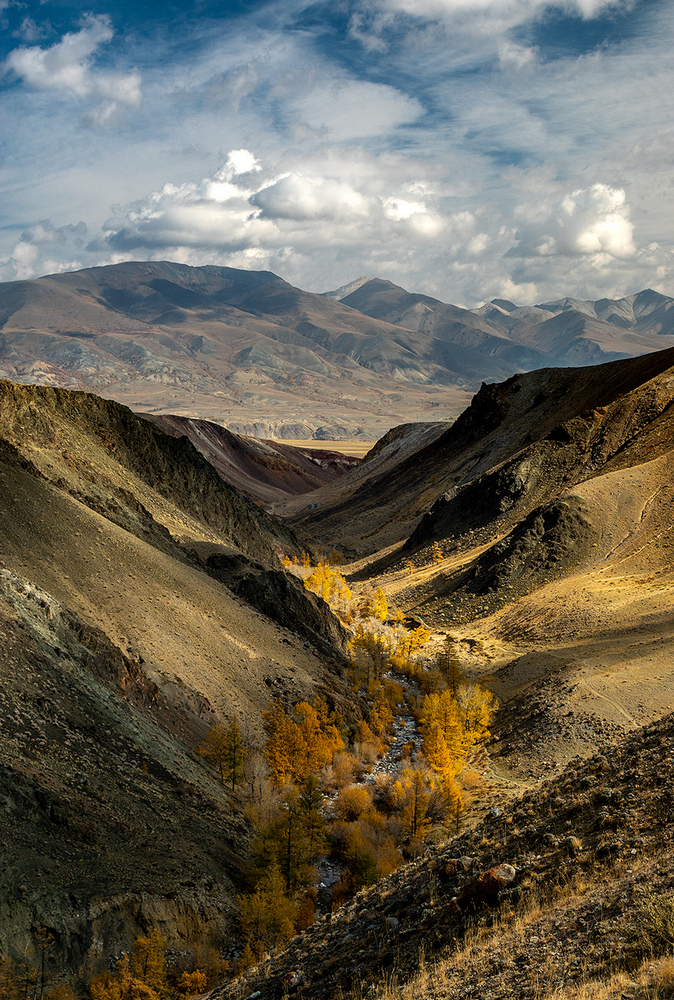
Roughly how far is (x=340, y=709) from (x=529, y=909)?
894 inches

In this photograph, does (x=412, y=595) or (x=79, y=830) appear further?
(x=412, y=595)

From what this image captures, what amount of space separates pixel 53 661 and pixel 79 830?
6.58 m

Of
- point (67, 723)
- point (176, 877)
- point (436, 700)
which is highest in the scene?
point (67, 723)

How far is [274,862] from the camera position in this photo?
20750 millimetres

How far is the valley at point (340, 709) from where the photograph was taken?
12.7 meters

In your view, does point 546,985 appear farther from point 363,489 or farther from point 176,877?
point 363,489

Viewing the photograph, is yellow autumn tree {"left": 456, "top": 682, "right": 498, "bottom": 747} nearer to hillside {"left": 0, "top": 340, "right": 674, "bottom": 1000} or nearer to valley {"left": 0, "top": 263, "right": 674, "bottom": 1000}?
valley {"left": 0, "top": 263, "right": 674, "bottom": 1000}

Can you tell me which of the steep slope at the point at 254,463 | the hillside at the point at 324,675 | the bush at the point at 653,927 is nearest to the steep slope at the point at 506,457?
the hillside at the point at 324,675

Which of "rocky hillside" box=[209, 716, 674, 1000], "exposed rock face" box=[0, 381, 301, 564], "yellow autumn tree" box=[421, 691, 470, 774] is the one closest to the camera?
"rocky hillside" box=[209, 716, 674, 1000]

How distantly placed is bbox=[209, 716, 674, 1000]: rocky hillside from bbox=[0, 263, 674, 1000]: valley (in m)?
0.07

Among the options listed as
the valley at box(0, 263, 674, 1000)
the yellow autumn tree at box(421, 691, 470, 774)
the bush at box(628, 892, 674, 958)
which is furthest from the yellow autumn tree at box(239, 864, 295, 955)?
the yellow autumn tree at box(421, 691, 470, 774)

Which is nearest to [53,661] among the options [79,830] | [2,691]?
[2,691]

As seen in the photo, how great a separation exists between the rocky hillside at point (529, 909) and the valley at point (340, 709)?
71 mm

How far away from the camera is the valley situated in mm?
12734
